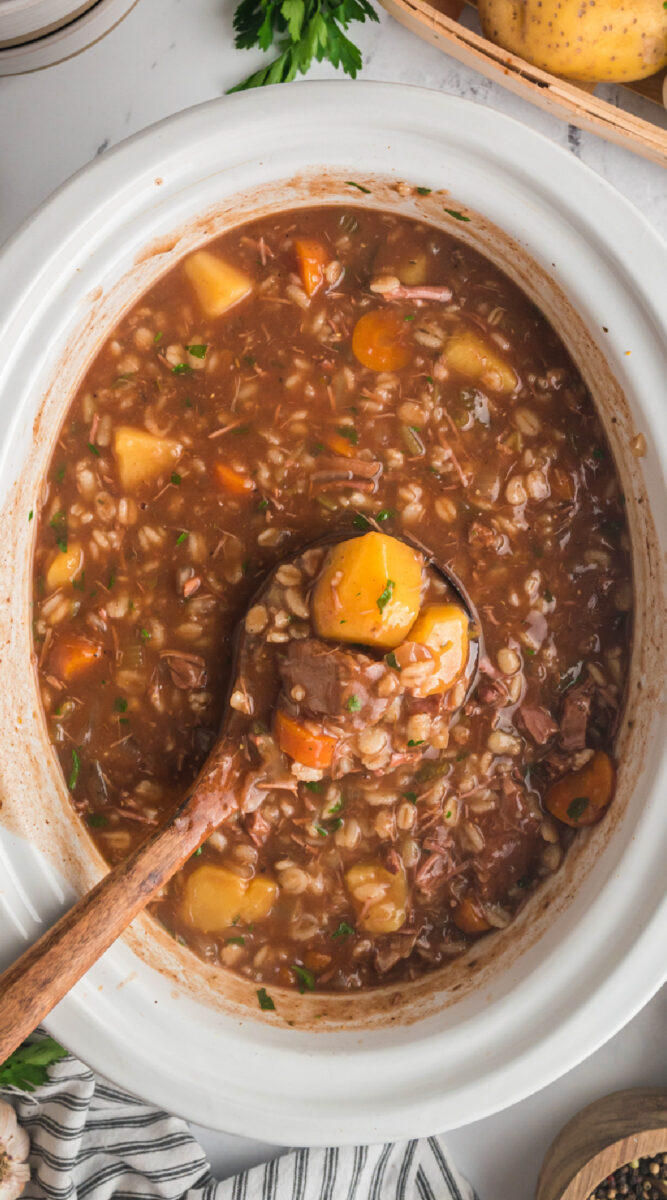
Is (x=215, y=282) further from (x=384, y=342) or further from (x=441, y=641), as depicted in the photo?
(x=441, y=641)

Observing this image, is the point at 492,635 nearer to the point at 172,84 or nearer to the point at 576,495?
the point at 576,495

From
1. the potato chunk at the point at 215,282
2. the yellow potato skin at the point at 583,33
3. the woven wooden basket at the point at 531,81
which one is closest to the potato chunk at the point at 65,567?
the potato chunk at the point at 215,282

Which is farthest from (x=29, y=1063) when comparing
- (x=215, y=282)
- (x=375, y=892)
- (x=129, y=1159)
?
(x=215, y=282)

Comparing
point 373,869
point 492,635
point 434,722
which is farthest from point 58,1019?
point 492,635

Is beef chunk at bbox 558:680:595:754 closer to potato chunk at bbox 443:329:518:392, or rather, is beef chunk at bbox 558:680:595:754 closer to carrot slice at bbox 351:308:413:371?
potato chunk at bbox 443:329:518:392

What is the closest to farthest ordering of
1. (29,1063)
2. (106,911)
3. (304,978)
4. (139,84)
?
(106,911) < (304,978) < (139,84) < (29,1063)
